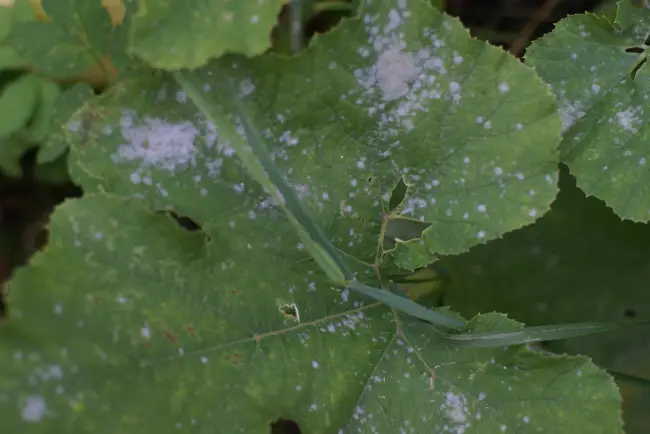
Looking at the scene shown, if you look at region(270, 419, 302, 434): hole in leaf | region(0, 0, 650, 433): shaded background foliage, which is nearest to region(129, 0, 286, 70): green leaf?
region(0, 0, 650, 433): shaded background foliage

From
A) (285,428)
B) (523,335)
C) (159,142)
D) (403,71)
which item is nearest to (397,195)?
(403,71)

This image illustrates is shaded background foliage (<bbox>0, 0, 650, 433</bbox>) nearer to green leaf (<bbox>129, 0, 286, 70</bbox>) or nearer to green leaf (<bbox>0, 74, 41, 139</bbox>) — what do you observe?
green leaf (<bbox>0, 74, 41, 139</bbox>)

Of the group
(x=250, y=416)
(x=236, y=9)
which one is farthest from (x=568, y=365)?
(x=236, y=9)

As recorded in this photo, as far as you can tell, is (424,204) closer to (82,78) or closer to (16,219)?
(82,78)

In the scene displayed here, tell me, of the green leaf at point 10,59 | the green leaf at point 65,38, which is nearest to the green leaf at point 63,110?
the green leaf at point 65,38

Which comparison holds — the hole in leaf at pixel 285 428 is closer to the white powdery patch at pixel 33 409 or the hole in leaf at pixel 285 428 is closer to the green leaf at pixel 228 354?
the green leaf at pixel 228 354

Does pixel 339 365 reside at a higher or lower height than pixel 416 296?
higher

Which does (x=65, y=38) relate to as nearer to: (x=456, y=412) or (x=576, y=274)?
(x=456, y=412)
